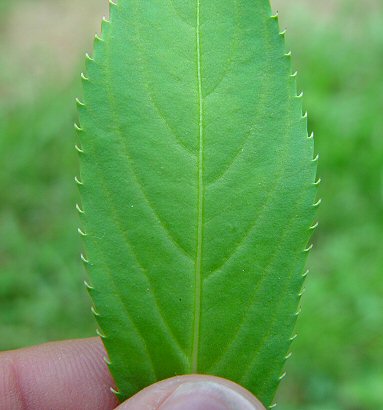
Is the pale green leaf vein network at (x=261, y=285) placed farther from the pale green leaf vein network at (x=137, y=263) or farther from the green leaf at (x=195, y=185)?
the pale green leaf vein network at (x=137, y=263)

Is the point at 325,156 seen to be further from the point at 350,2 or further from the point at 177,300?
the point at 177,300

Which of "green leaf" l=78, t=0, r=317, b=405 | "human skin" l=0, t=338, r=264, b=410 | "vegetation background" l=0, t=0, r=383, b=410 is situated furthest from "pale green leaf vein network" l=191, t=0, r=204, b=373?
"vegetation background" l=0, t=0, r=383, b=410

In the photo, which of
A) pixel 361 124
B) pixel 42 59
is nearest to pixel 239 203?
pixel 361 124

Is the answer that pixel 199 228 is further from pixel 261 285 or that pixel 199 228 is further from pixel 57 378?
pixel 57 378

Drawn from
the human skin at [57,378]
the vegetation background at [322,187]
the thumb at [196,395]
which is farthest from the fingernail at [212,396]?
the vegetation background at [322,187]

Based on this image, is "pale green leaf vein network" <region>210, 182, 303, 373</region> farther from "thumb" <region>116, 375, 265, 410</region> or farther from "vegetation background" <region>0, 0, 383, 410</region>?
"vegetation background" <region>0, 0, 383, 410</region>
